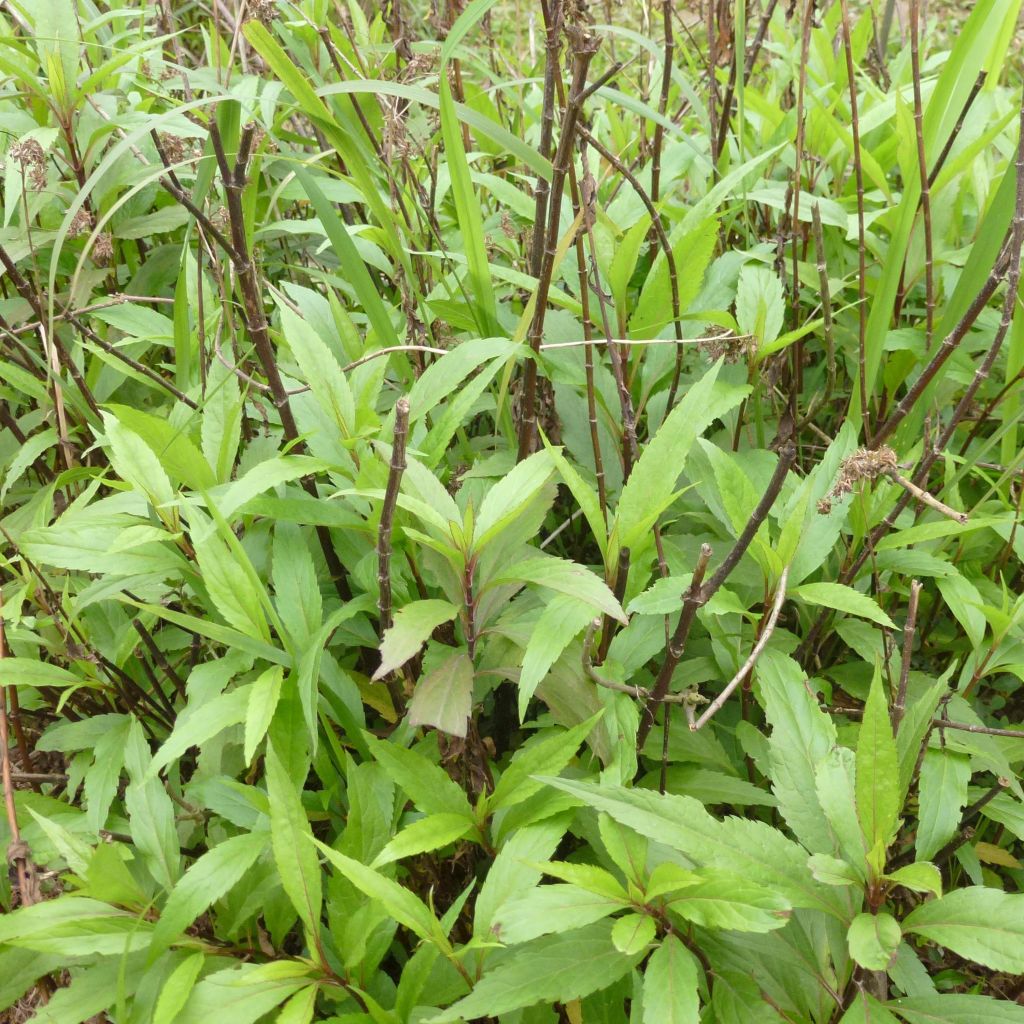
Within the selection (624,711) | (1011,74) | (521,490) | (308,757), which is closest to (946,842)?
(624,711)

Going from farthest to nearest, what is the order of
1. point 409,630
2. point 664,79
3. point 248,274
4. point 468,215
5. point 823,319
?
point 664,79 < point 823,319 < point 468,215 < point 248,274 < point 409,630

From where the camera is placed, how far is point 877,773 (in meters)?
0.77

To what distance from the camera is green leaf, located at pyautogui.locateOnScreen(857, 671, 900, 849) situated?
0.76 metres

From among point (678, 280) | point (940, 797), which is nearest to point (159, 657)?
point (678, 280)

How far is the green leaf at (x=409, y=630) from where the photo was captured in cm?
78

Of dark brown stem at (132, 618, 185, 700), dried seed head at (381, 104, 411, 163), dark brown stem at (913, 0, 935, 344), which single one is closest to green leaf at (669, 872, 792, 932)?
dark brown stem at (132, 618, 185, 700)

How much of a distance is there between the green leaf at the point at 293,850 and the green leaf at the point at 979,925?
526 millimetres

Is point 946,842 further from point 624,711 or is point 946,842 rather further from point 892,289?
point 892,289

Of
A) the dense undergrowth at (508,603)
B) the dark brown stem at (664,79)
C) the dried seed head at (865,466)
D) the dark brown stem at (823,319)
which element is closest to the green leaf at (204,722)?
the dense undergrowth at (508,603)

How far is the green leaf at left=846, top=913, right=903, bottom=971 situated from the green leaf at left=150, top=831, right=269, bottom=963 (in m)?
0.54

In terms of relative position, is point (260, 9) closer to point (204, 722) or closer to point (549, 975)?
point (204, 722)

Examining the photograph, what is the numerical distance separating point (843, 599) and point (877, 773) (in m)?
0.19

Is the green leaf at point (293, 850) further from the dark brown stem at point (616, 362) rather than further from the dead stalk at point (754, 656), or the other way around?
the dark brown stem at point (616, 362)

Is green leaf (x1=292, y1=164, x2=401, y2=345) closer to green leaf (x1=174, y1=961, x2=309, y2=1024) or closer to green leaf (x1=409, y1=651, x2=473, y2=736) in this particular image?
green leaf (x1=409, y1=651, x2=473, y2=736)
